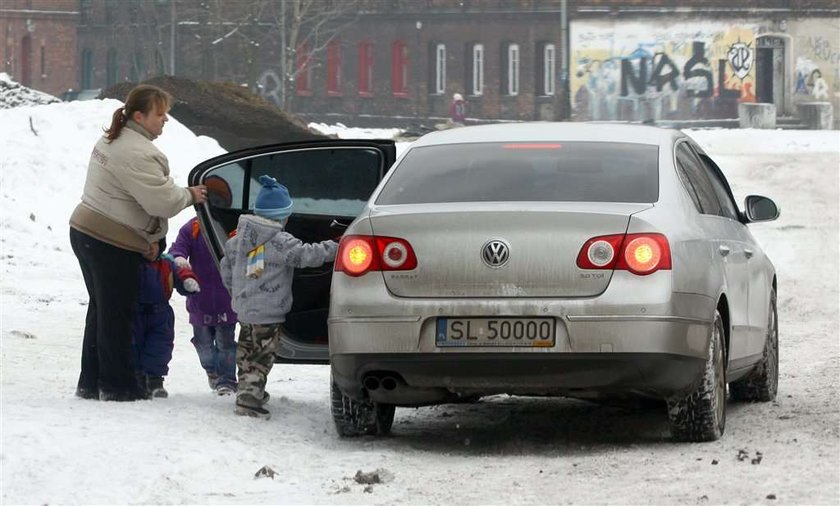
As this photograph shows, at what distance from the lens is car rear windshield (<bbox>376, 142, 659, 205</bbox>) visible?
25.0 feet

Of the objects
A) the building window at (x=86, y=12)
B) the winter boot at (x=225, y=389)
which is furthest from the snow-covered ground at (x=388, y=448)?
the building window at (x=86, y=12)

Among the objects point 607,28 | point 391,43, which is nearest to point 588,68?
point 607,28

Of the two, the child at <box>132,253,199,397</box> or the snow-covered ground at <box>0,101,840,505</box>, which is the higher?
the child at <box>132,253,199,397</box>

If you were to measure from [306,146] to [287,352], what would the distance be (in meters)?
1.02

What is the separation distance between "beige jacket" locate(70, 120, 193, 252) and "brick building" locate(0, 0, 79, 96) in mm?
70708

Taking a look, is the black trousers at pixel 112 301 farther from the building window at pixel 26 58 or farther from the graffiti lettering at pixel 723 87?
the building window at pixel 26 58

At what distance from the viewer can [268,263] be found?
8359mm

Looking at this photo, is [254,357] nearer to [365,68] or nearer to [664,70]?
[664,70]

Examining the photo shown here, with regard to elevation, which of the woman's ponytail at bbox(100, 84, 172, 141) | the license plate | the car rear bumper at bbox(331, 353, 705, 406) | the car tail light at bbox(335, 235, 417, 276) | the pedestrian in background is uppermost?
the woman's ponytail at bbox(100, 84, 172, 141)

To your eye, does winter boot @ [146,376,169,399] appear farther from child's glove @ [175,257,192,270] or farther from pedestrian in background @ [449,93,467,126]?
pedestrian in background @ [449,93,467,126]

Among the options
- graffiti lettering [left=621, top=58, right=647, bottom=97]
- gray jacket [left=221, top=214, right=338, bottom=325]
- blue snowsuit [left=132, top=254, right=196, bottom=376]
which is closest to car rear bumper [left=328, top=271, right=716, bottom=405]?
gray jacket [left=221, top=214, right=338, bottom=325]

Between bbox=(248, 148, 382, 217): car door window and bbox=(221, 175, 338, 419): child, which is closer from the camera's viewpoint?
bbox=(221, 175, 338, 419): child

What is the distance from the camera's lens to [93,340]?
8.66 meters

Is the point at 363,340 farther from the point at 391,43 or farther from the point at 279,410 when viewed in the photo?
the point at 391,43
